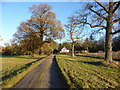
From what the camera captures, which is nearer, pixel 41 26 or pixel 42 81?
pixel 42 81

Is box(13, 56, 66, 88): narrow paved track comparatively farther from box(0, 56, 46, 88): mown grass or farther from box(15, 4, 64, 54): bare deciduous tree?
box(15, 4, 64, 54): bare deciduous tree

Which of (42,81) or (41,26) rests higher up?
(41,26)

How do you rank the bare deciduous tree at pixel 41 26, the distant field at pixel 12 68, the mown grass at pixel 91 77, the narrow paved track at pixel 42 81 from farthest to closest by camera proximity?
the bare deciduous tree at pixel 41 26 → the distant field at pixel 12 68 → the narrow paved track at pixel 42 81 → the mown grass at pixel 91 77

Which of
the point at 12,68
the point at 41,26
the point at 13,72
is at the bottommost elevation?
the point at 12,68

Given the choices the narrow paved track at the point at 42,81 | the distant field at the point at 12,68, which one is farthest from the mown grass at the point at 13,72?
the narrow paved track at the point at 42,81

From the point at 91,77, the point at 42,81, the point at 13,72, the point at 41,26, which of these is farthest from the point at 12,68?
the point at 41,26

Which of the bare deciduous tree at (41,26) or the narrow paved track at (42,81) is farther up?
the bare deciduous tree at (41,26)

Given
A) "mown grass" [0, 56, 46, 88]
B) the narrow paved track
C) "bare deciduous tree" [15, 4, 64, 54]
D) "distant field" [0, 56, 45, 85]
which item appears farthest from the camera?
"bare deciduous tree" [15, 4, 64, 54]

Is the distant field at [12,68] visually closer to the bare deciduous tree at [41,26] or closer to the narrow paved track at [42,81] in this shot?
the narrow paved track at [42,81]

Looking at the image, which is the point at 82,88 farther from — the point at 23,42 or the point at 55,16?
the point at 23,42

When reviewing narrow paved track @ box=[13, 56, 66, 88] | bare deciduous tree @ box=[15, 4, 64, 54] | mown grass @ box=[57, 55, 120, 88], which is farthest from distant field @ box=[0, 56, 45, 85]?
bare deciduous tree @ box=[15, 4, 64, 54]

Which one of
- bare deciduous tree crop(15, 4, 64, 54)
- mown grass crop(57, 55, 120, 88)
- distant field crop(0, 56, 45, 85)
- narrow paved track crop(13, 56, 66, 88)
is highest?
bare deciduous tree crop(15, 4, 64, 54)

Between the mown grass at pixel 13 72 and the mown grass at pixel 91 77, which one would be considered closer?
the mown grass at pixel 91 77

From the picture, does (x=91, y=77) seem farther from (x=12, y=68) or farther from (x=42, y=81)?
(x=12, y=68)
